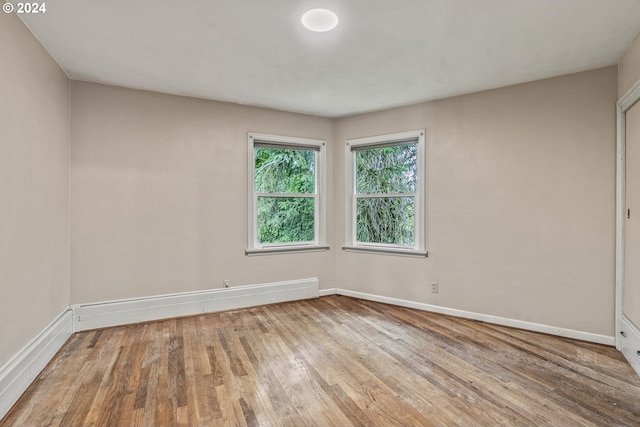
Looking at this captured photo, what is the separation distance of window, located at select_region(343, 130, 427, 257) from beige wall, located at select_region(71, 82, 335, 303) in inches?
41.1

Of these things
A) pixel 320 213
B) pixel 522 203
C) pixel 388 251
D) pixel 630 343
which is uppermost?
pixel 522 203

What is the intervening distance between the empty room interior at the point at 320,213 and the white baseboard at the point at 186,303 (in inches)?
1.0

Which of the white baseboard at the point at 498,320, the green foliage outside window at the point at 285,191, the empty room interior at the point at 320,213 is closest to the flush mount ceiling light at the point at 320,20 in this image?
the empty room interior at the point at 320,213

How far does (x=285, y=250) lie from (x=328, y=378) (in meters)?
2.12

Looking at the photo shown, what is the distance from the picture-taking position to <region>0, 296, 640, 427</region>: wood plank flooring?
188 centimetres

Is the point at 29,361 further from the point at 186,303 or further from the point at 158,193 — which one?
the point at 158,193

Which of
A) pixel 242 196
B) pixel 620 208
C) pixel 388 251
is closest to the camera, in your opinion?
pixel 620 208

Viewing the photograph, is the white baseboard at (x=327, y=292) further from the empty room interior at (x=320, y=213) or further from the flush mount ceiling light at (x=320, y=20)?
the flush mount ceiling light at (x=320, y=20)

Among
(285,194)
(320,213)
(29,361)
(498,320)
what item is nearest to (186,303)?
(29,361)

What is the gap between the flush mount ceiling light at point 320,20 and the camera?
2.09 metres

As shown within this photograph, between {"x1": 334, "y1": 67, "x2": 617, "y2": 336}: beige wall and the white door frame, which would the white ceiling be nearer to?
{"x1": 334, "y1": 67, "x2": 617, "y2": 336}: beige wall

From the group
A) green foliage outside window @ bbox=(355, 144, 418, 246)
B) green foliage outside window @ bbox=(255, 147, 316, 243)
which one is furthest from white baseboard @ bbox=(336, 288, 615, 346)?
green foliage outside window @ bbox=(255, 147, 316, 243)

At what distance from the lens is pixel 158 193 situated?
11.6 feet

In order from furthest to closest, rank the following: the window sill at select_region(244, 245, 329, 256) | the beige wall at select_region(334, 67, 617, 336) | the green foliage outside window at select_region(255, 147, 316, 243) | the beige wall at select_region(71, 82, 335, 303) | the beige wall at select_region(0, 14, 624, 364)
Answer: the green foliage outside window at select_region(255, 147, 316, 243) → the window sill at select_region(244, 245, 329, 256) → the beige wall at select_region(71, 82, 335, 303) → the beige wall at select_region(334, 67, 617, 336) → the beige wall at select_region(0, 14, 624, 364)
